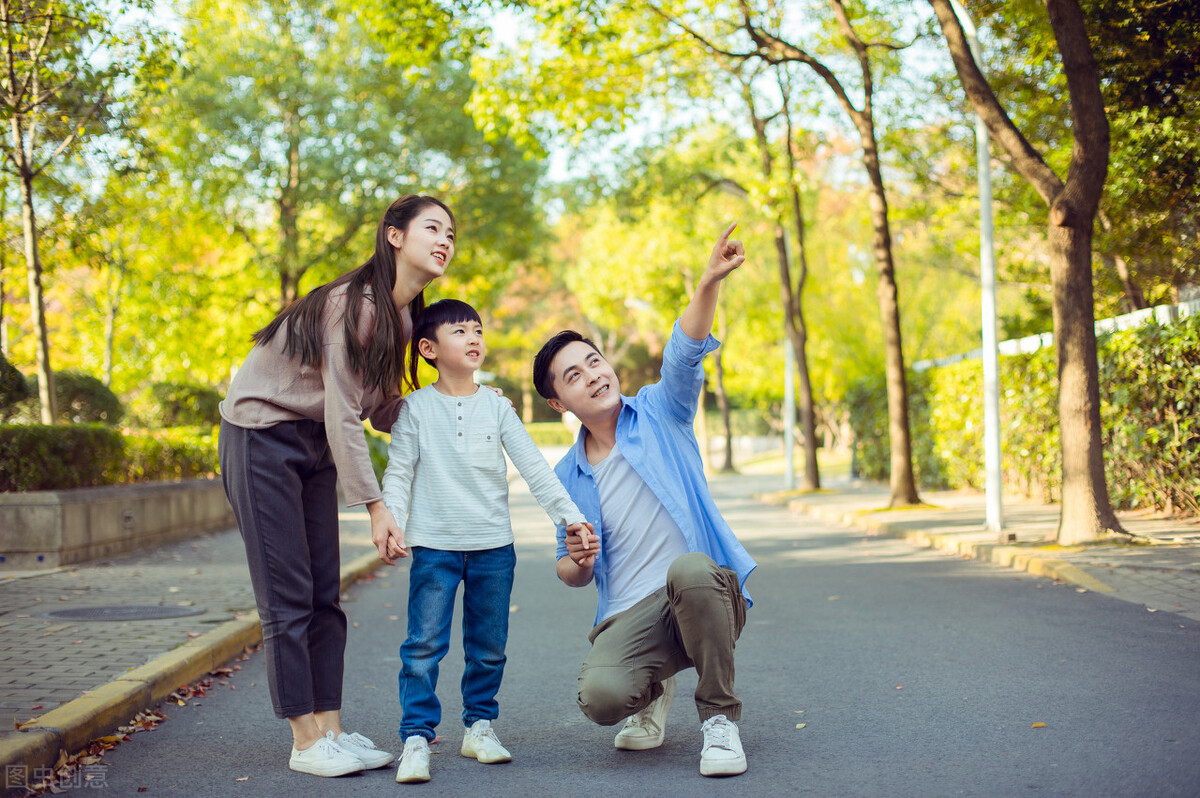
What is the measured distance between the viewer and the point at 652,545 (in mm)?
3996

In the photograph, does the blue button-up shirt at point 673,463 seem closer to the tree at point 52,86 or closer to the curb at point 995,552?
the curb at point 995,552

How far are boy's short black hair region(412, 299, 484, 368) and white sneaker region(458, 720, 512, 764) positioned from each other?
1.38 m

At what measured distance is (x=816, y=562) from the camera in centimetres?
1034

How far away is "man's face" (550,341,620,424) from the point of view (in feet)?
13.2

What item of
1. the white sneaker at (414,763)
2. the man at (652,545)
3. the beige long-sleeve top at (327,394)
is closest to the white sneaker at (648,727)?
the man at (652,545)

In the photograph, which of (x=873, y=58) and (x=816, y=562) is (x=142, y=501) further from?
(x=873, y=58)

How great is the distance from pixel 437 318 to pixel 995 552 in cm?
730

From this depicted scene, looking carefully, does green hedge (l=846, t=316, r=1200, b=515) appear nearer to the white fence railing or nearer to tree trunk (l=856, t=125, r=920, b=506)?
the white fence railing

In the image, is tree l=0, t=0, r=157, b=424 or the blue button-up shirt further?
tree l=0, t=0, r=157, b=424

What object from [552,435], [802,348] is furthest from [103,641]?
[552,435]

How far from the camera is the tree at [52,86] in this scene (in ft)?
30.2

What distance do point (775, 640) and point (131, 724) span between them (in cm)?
357

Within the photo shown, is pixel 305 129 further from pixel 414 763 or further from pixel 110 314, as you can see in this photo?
pixel 414 763

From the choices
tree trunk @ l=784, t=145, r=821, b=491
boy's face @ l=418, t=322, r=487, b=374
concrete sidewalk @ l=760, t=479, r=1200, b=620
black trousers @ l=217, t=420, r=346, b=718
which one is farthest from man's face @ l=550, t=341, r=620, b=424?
tree trunk @ l=784, t=145, r=821, b=491
